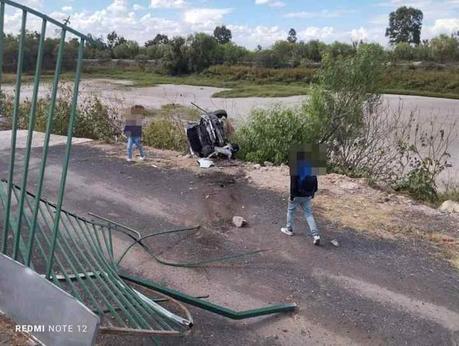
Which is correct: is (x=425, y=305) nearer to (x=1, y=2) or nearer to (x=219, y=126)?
(x=1, y=2)

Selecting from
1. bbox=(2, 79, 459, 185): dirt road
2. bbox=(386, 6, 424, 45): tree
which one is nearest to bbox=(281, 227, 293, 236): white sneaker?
bbox=(2, 79, 459, 185): dirt road

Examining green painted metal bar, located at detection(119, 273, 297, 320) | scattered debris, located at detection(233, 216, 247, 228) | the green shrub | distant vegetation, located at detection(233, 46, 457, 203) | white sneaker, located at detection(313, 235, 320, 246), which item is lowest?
green painted metal bar, located at detection(119, 273, 297, 320)

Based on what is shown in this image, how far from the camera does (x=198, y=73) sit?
213 ft

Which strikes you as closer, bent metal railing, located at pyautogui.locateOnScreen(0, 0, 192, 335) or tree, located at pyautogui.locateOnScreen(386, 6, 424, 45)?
bent metal railing, located at pyautogui.locateOnScreen(0, 0, 192, 335)

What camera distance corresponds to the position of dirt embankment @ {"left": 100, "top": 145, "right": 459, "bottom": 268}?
621 centimetres

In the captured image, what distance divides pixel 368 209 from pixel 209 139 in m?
4.00

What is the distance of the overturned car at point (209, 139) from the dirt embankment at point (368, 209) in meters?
0.49

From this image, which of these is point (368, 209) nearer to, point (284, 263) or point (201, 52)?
point (284, 263)

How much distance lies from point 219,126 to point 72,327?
7.59 metres

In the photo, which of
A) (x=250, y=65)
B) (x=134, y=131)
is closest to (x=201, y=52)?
(x=250, y=65)

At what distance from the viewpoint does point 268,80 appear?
61312mm

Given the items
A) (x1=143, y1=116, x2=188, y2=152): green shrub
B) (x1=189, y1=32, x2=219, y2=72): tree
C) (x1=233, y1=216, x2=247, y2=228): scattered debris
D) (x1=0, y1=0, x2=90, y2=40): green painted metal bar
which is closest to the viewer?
(x1=0, y1=0, x2=90, y2=40): green painted metal bar

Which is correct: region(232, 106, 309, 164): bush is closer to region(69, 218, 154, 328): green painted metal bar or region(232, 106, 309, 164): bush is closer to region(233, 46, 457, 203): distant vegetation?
region(233, 46, 457, 203): distant vegetation

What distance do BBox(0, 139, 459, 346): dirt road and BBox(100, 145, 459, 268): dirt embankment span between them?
0.11 feet
